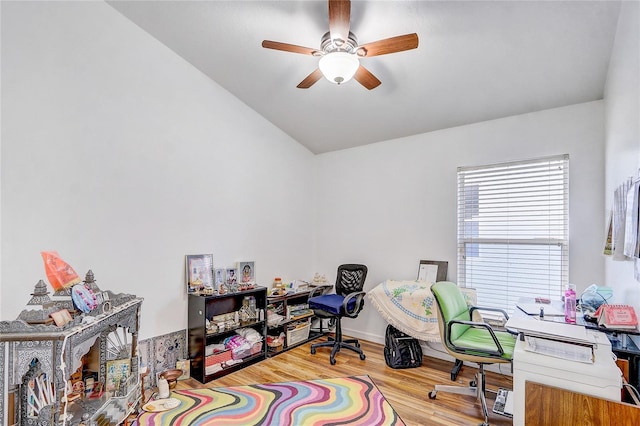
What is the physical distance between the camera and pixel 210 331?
3057 millimetres

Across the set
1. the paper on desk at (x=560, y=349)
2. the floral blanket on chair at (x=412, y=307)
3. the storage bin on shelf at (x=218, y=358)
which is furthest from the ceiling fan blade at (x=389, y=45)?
the storage bin on shelf at (x=218, y=358)

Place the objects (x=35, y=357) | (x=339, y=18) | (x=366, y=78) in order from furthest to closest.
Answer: (x=366, y=78)
(x=339, y=18)
(x=35, y=357)

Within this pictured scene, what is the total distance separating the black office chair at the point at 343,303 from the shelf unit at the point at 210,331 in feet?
1.98

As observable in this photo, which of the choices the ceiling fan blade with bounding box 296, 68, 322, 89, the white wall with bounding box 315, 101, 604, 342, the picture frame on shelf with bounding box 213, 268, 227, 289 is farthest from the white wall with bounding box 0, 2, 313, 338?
the ceiling fan blade with bounding box 296, 68, 322, 89

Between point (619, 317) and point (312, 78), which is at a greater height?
point (312, 78)

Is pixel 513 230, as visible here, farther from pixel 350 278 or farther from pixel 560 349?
pixel 350 278

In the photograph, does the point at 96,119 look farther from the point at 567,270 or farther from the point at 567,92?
the point at 567,270

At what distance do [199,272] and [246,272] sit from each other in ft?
1.87

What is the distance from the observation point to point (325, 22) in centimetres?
234

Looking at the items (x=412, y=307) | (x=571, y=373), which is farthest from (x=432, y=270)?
(x=571, y=373)

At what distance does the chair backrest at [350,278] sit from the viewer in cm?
390

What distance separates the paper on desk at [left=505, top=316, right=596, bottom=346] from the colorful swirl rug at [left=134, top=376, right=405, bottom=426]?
1.12 m

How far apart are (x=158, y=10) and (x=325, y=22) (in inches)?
54.2

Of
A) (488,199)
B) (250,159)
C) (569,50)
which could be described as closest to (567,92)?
(569,50)
